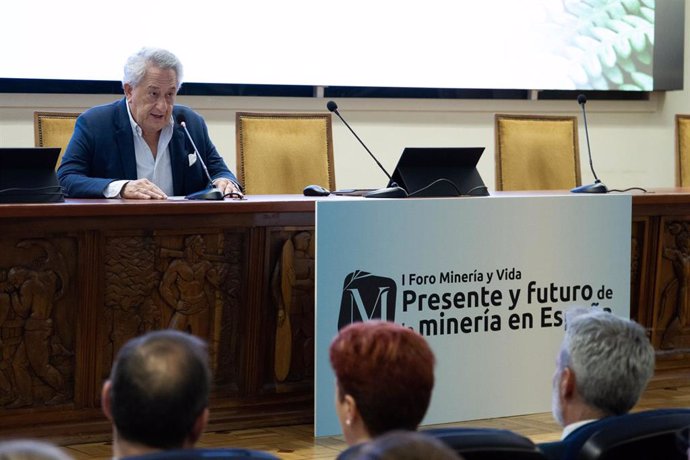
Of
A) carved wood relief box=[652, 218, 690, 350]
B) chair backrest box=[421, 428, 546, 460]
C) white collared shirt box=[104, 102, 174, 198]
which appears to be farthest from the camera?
carved wood relief box=[652, 218, 690, 350]

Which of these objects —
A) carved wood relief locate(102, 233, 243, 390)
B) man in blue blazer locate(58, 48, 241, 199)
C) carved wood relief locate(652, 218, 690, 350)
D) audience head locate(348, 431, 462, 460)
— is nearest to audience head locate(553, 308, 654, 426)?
audience head locate(348, 431, 462, 460)

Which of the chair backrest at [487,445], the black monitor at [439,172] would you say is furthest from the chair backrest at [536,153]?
the chair backrest at [487,445]

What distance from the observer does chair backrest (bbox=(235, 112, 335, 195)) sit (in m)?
4.75

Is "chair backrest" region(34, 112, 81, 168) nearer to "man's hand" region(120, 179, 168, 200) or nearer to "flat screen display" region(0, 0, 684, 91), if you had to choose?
"flat screen display" region(0, 0, 684, 91)

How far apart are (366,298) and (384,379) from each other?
64.1 inches

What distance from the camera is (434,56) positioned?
242 inches

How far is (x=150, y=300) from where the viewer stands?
10.9ft

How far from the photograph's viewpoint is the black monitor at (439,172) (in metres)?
3.68

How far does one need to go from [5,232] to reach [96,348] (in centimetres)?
45

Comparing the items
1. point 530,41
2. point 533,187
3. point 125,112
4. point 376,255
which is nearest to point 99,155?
point 125,112

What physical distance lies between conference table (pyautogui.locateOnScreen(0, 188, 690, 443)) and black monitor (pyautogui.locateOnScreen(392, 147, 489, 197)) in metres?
0.36

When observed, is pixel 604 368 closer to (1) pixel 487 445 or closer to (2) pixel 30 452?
(1) pixel 487 445

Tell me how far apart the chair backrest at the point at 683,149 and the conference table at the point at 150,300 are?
2.82 meters

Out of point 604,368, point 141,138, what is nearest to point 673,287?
point 141,138
